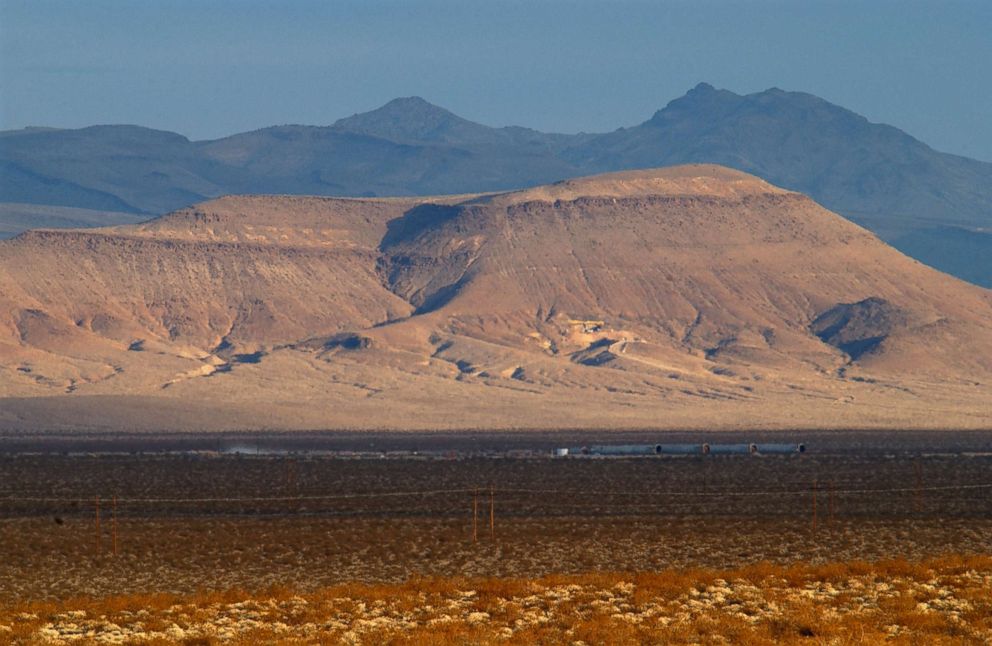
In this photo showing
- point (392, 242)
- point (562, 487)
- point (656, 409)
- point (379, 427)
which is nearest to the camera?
point (562, 487)

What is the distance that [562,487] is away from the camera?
6084 centimetres

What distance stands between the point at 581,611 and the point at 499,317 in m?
135

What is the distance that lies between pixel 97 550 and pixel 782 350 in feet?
401

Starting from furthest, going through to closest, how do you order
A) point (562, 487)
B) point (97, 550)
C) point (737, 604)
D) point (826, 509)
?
point (562, 487) → point (826, 509) → point (97, 550) → point (737, 604)

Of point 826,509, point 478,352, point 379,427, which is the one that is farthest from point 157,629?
point 478,352

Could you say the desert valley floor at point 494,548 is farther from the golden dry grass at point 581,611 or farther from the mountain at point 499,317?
the mountain at point 499,317

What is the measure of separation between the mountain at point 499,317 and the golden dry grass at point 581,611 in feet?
318

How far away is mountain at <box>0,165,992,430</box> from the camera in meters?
133

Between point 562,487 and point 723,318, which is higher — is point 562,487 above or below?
below

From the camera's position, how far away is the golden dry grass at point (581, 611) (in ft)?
72.3

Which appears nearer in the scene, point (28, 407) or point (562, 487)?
point (562, 487)

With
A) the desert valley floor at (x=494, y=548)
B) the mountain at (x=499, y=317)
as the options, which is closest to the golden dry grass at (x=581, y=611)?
the desert valley floor at (x=494, y=548)

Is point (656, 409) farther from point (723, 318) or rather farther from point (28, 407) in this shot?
point (28, 407)

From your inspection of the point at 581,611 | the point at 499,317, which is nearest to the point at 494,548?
the point at 581,611
